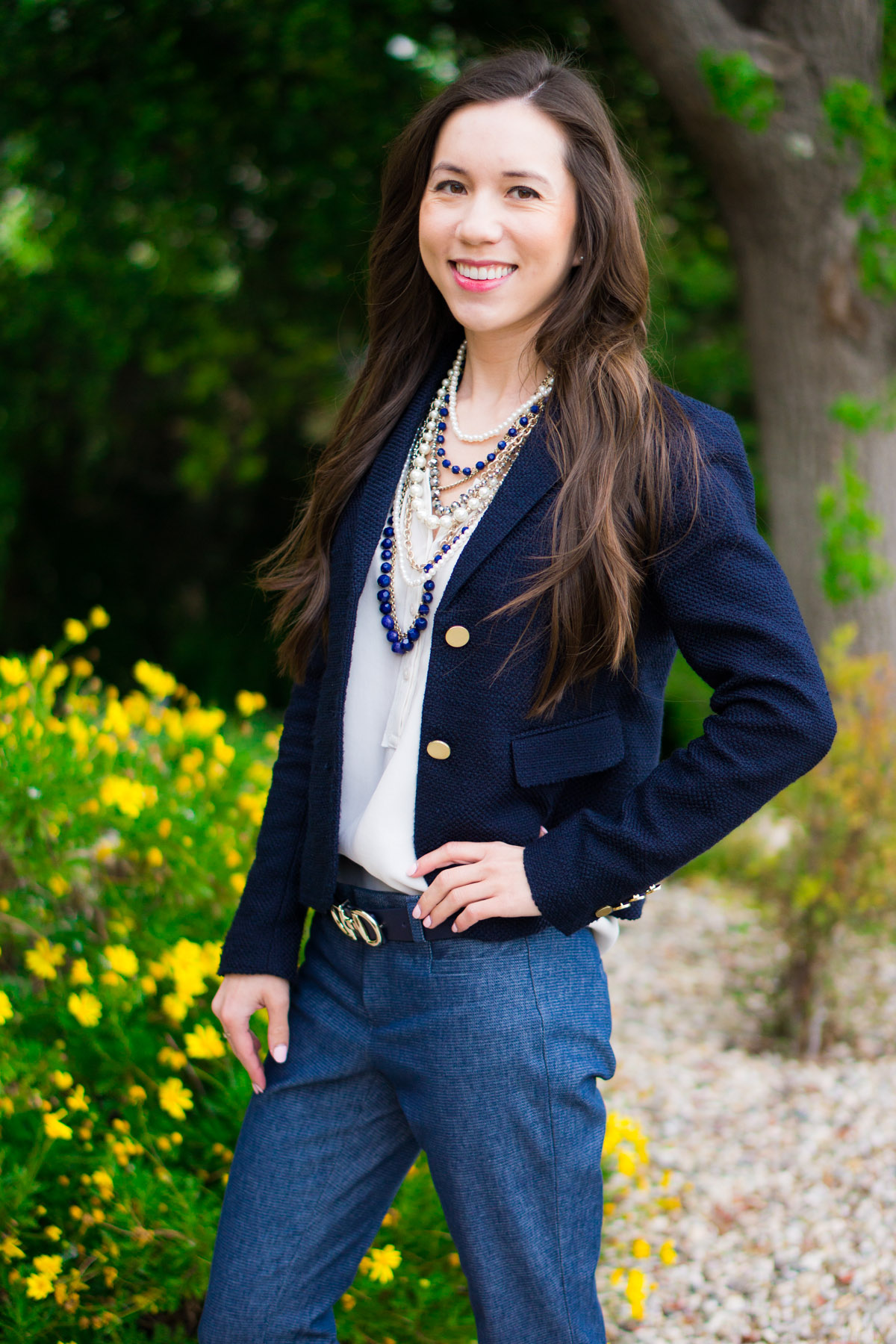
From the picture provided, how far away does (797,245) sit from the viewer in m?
4.69

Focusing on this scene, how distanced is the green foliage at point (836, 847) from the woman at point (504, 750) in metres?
2.04

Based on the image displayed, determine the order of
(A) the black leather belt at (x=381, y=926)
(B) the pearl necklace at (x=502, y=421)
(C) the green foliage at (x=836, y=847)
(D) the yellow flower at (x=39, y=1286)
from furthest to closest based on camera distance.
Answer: (C) the green foliage at (x=836, y=847), (D) the yellow flower at (x=39, y=1286), (B) the pearl necklace at (x=502, y=421), (A) the black leather belt at (x=381, y=926)

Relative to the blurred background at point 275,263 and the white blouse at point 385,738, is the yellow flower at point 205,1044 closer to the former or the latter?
the white blouse at point 385,738

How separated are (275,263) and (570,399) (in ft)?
18.9

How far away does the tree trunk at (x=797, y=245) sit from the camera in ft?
14.5

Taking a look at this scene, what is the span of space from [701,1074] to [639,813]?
2.38m

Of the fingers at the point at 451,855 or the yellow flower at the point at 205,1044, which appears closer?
the fingers at the point at 451,855

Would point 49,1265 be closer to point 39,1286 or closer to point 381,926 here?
point 39,1286

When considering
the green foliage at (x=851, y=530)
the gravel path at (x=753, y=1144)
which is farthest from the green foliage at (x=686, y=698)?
the gravel path at (x=753, y=1144)

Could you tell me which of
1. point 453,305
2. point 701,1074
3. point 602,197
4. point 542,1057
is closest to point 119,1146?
point 542,1057

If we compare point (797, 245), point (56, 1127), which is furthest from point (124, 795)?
point (797, 245)

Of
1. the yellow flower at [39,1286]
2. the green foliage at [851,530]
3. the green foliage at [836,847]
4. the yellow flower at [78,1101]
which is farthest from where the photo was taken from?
the green foliage at [851,530]

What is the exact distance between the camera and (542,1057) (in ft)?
4.57

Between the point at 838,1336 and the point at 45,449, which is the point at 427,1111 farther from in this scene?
the point at 45,449
